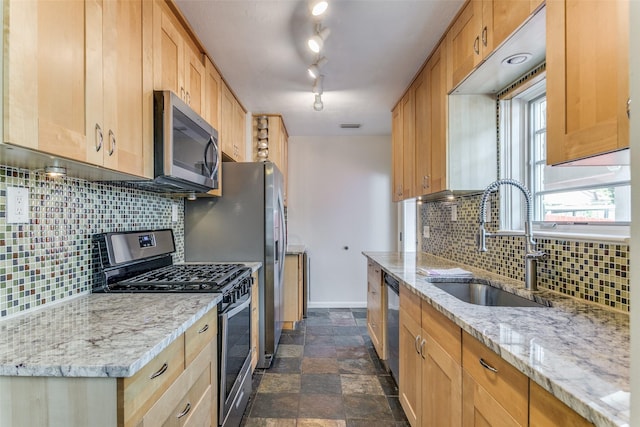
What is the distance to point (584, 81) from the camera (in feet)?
3.14

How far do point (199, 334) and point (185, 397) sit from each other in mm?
224

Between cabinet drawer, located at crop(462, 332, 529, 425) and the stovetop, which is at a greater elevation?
the stovetop

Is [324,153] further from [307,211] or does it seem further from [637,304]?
[637,304]

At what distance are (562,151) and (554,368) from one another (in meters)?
0.67

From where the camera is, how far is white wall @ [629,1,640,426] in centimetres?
44

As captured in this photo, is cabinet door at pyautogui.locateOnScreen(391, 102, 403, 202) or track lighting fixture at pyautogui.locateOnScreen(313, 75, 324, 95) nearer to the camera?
track lighting fixture at pyautogui.locateOnScreen(313, 75, 324, 95)

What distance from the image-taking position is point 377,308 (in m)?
2.64

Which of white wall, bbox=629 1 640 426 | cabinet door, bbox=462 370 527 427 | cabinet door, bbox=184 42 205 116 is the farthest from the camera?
cabinet door, bbox=184 42 205 116

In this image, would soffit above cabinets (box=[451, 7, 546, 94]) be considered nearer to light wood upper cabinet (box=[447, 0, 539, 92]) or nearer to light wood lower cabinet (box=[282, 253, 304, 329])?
light wood upper cabinet (box=[447, 0, 539, 92])

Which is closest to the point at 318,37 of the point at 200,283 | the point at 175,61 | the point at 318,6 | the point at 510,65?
the point at 318,6

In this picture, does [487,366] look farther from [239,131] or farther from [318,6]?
[239,131]

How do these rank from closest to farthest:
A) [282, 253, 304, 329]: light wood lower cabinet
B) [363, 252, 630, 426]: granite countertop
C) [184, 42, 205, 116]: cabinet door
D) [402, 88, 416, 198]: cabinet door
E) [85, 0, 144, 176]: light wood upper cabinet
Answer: [363, 252, 630, 426]: granite countertop → [85, 0, 144, 176]: light wood upper cabinet → [184, 42, 205, 116]: cabinet door → [402, 88, 416, 198]: cabinet door → [282, 253, 304, 329]: light wood lower cabinet

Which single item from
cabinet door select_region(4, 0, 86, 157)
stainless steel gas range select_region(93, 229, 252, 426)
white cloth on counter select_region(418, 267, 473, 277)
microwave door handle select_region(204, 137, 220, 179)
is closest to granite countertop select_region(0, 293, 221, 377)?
stainless steel gas range select_region(93, 229, 252, 426)

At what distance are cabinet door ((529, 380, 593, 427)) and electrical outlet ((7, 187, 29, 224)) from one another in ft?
5.50
